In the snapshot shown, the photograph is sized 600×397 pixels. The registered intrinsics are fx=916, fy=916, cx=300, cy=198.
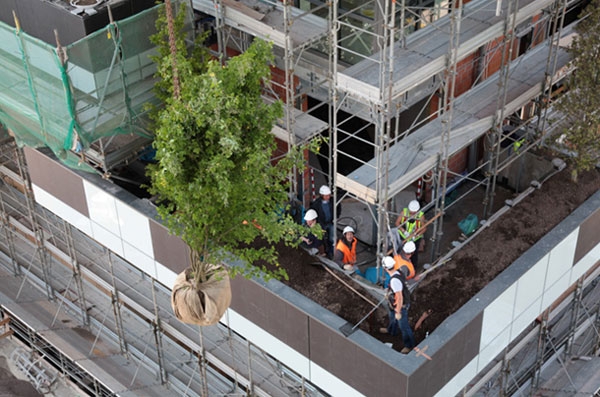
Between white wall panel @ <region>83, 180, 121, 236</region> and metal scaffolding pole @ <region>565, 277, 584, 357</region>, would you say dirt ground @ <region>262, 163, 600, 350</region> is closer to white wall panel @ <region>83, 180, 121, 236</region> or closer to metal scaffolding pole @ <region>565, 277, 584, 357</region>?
metal scaffolding pole @ <region>565, 277, 584, 357</region>

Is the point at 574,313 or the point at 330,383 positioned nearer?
the point at 330,383

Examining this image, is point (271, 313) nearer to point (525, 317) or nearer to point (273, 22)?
point (525, 317)

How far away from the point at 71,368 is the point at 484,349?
43.1 ft

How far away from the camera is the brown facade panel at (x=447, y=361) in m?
16.9

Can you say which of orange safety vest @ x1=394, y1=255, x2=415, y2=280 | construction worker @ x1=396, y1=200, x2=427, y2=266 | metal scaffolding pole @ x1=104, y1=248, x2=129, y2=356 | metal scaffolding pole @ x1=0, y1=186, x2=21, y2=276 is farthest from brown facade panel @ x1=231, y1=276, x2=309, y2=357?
metal scaffolding pole @ x1=0, y1=186, x2=21, y2=276

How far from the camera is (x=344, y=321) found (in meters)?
17.9

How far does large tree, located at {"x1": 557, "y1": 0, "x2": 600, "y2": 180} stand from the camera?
2008cm

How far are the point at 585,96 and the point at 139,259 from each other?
1092cm

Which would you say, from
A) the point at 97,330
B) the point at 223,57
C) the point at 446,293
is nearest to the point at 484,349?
the point at 446,293

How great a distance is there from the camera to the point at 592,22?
20.1 meters

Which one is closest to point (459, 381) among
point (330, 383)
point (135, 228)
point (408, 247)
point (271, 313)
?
point (330, 383)

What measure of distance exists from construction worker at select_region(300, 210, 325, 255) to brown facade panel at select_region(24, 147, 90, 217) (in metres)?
5.54

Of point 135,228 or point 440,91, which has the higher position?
point 440,91

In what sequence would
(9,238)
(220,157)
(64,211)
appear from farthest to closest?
(9,238)
(64,211)
(220,157)
